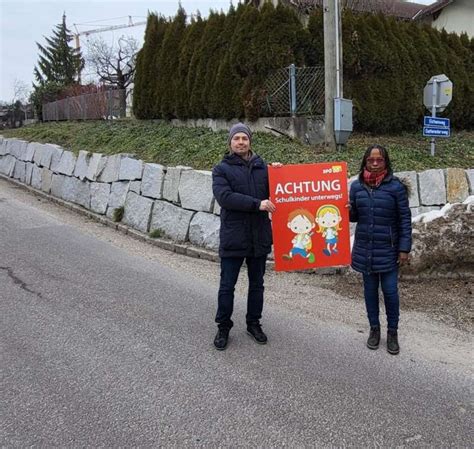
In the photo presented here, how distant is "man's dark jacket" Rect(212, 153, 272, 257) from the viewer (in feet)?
12.6

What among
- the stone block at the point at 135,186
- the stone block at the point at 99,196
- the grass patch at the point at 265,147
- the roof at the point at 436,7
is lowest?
the stone block at the point at 99,196

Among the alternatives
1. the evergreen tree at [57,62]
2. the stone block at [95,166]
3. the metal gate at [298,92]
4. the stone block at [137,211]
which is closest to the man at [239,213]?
the stone block at [137,211]

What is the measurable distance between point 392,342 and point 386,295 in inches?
15.6

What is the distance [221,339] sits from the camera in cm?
402

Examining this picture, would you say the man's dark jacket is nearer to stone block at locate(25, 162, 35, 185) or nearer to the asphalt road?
the asphalt road

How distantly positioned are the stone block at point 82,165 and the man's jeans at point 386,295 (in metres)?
8.05

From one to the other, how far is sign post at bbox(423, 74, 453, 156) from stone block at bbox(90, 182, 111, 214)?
6257 millimetres

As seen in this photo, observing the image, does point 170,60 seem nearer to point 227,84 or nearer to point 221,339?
point 227,84

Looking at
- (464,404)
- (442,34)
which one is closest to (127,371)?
(464,404)

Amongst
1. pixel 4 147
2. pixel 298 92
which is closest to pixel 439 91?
pixel 298 92

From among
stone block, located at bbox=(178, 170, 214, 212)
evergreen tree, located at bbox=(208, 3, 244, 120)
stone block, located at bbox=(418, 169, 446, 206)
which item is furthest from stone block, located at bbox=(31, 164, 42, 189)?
stone block, located at bbox=(418, 169, 446, 206)

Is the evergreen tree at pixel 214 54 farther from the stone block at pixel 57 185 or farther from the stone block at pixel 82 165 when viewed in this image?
the stone block at pixel 57 185

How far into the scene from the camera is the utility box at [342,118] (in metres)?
8.34

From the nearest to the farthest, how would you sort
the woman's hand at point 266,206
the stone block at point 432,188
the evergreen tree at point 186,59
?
1. the woman's hand at point 266,206
2. the stone block at point 432,188
3. the evergreen tree at point 186,59
